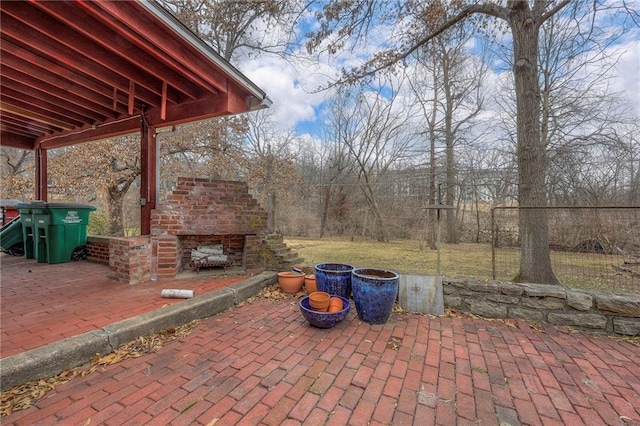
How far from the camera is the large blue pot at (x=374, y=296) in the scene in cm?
280

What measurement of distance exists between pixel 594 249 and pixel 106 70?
26.4 feet

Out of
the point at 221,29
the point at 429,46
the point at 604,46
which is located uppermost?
the point at 221,29

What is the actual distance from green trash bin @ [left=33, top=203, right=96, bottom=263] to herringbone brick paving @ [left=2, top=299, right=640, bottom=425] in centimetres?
356

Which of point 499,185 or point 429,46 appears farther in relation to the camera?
point 499,185

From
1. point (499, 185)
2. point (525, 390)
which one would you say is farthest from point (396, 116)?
point (525, 390)

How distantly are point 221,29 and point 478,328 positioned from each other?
30.9ft

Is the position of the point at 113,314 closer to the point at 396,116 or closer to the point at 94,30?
the point at 94,30

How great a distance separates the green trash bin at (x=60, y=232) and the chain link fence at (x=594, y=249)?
265 inches

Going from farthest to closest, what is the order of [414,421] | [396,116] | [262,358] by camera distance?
1. [396,116]
2. [262,358]
3. [414,421]

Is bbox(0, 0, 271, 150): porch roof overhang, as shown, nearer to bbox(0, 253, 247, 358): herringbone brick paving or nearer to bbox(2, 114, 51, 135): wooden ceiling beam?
bbox(2, 114, 51, 135): wooden ceiling beam

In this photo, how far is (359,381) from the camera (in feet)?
6.30

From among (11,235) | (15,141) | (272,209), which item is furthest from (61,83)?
(272,209)

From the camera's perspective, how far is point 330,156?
1530 cm

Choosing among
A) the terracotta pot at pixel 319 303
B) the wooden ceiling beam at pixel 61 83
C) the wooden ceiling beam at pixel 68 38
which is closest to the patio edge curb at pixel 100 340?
the terracotta pot at pixel 319 303
